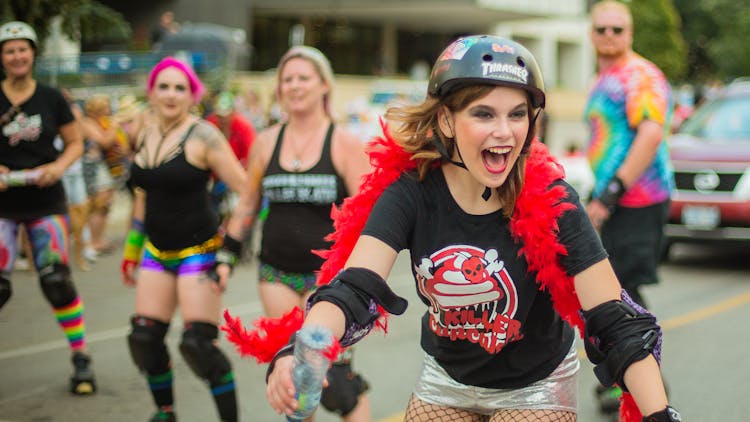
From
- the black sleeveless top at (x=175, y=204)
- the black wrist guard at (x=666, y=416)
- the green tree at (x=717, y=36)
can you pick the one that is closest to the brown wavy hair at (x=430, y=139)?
the black wrist guard at (x=666, y=416)

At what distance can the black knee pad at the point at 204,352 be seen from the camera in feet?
16.3

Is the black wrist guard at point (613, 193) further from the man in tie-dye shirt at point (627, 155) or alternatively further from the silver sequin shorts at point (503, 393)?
the silver sequin shorts at point (503, 393)

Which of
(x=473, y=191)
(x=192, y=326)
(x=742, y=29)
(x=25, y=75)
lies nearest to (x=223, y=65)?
(x=25, y=75)

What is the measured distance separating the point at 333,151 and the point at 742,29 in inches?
1986

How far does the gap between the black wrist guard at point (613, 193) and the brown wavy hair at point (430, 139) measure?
8.91 ft

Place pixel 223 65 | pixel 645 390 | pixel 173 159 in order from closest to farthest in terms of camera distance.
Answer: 1. pixel 645 390
2. pixel 173 159
3. pixel 223 65

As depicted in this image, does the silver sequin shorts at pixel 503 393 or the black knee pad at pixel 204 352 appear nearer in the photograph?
the silver sequin shorts at pixel 503 393

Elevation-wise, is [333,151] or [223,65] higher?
[333,151]

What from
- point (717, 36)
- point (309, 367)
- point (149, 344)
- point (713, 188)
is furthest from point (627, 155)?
point (717, 36)

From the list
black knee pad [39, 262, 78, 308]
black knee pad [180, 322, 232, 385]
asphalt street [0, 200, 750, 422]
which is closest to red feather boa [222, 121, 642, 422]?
black knee pad [180, 322, 232, 385]

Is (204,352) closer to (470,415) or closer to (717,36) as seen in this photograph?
(470,415)

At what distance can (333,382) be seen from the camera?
14.9 ft

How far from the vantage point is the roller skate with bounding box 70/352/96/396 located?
6.15 meters

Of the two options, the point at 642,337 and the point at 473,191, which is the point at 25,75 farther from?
the point at 642,337
